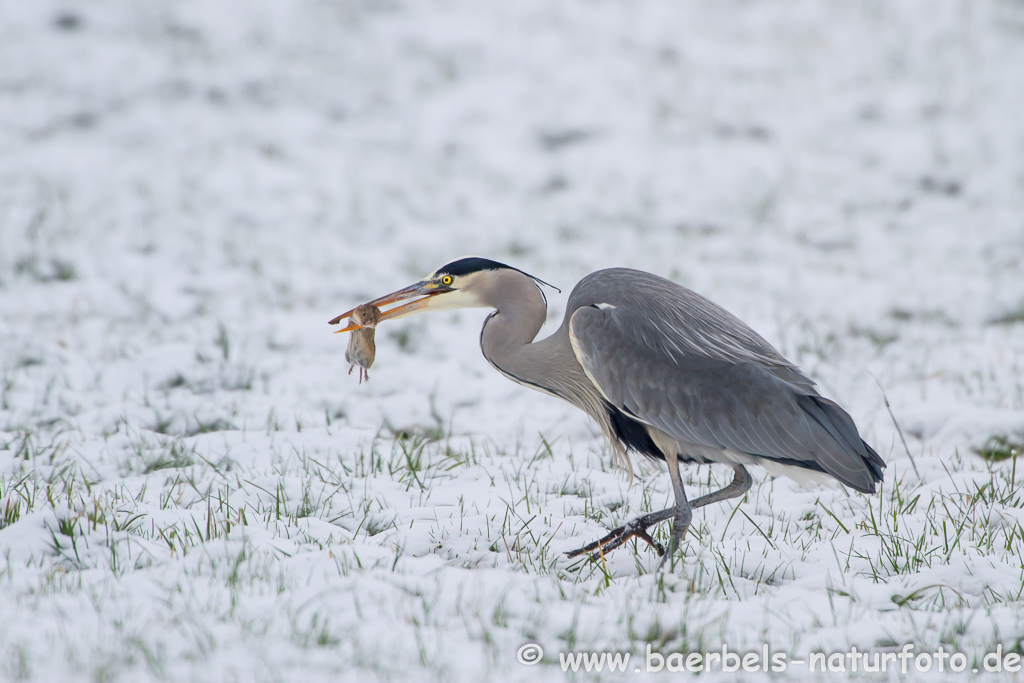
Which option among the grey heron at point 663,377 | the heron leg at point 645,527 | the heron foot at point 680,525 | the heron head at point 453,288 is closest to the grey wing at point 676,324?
the grey heron at point 663,377

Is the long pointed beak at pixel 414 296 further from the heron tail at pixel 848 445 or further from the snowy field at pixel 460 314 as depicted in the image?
the heron tail at pixel 848 445

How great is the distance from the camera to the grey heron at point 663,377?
11.0 feet

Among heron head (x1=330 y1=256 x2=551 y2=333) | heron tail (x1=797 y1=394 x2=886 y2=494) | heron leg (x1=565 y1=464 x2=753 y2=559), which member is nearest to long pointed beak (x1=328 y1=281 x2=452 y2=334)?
heron head (x1=330 y1=256 x2=551 y2=333)

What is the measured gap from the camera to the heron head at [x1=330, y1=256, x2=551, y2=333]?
3.96 meters

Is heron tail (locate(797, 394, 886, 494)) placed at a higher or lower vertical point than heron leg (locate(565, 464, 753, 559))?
higher

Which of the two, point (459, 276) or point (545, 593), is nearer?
point (545, 593)

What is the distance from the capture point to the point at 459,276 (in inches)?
156

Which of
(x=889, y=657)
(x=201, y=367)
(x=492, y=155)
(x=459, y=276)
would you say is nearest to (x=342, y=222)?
(x=492, y=155)

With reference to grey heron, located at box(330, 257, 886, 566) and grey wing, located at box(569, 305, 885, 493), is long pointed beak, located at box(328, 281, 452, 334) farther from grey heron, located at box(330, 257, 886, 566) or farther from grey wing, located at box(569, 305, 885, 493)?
grey wing, located at box(569, 305, 885, 493)

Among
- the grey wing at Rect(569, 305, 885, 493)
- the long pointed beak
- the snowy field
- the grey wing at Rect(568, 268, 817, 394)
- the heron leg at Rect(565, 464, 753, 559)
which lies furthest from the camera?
the long pointed beak

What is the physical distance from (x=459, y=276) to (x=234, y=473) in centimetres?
131

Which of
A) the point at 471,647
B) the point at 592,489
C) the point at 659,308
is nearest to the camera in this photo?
the point at 471,647

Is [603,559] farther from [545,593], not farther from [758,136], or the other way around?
[758,136]

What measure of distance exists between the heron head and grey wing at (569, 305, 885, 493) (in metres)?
0.52
